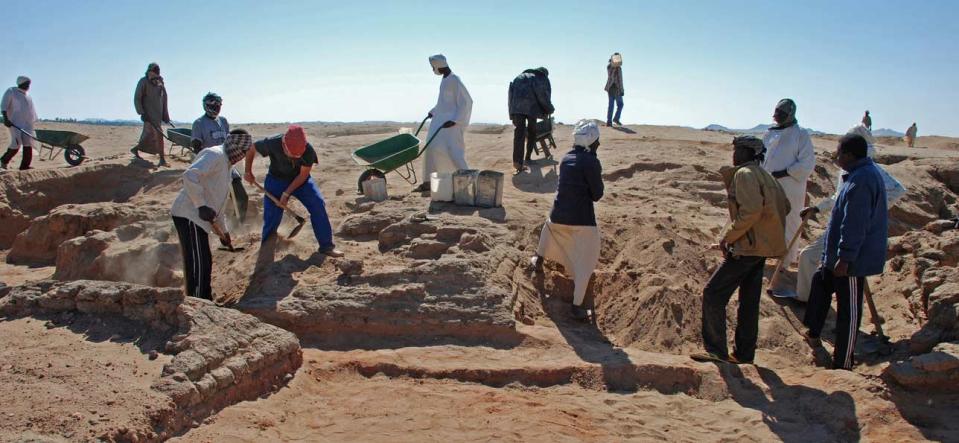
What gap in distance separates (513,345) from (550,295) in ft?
3.28

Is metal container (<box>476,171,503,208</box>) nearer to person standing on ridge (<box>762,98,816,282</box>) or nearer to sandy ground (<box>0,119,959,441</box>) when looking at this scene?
sandy ground (<box>0,119,959,441</box>)

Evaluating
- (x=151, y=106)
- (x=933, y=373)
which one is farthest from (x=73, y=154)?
(x=933, y=373)

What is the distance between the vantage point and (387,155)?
8312 millimetres

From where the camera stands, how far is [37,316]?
4090mm

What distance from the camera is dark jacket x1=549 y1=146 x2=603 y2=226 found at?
4.95 m

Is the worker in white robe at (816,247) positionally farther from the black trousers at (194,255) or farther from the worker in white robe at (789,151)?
the black trousers at (194,255)

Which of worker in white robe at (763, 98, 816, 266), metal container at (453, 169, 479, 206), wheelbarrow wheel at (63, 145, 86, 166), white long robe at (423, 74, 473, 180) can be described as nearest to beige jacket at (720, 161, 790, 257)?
worker in white robe at (763, 98, 816, 266)

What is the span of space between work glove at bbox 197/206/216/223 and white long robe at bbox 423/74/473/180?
3.49 meters

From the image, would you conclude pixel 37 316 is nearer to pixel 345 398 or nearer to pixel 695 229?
pixel 345 398

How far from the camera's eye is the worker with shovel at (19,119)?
10055 millimetres

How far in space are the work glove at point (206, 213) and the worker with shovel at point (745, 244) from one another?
353 centimetres

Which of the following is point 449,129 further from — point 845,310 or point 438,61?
point 845,310

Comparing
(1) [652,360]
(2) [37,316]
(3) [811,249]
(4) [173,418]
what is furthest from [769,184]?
(2) [37,316]

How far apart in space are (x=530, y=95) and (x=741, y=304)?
5.53m
